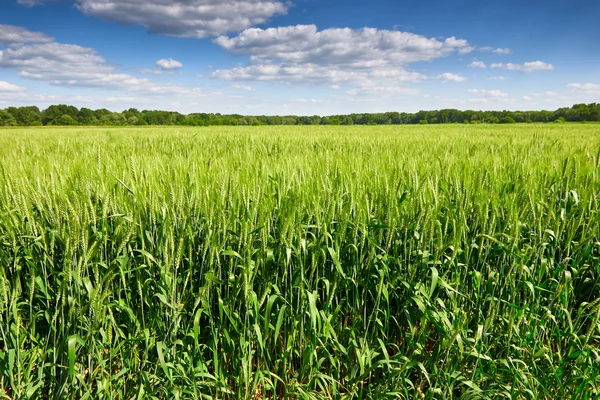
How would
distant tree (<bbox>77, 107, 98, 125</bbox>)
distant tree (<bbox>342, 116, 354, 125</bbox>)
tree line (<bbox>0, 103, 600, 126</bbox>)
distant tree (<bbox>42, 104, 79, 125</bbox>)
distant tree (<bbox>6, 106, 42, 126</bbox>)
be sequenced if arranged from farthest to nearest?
distant tree (<bbox>342, 116, 354, 125</bbox>), distant tree (<bbox>6, 106, 42, 126</bbox>), distant tree (<bbox>42, 104, 79, 125</bbox>), distant tree (<bbox>77, 107, 98, 125</bbox>), tree line (<bbox>0, 103, 600, 126</bbox>)

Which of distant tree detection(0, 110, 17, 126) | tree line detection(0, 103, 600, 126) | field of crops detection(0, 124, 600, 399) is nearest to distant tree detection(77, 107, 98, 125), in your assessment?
tree line detection(0, 103, 600, 126)

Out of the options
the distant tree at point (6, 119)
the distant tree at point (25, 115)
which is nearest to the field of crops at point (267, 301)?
the distant tree at point (6, 119)

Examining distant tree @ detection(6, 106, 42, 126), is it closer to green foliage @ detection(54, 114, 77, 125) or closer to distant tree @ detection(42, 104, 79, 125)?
distant tree @ detection(42, 104, 79, 125)

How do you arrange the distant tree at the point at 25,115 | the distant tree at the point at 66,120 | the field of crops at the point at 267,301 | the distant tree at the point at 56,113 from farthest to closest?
the distant tree at the point at 25,115
the distant tree at the point at 56,113
the distant tree at the point at 66,120
the field of crops at the point at 267,301

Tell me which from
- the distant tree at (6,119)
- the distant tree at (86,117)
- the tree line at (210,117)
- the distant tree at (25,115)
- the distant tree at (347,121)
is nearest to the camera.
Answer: the tree line at (210,117)

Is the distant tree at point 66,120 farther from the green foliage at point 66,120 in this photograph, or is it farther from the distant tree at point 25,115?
the distant tree at point 25,115

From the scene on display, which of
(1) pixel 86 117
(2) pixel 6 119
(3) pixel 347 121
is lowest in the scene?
(3) pixel 347 121

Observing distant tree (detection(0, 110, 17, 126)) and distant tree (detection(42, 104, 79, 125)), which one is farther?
distant tree (detection(42, 104, 79, 125))

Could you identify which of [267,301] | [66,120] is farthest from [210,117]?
[267,301]

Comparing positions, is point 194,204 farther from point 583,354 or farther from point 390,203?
point 583,354

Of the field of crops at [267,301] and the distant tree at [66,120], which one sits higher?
the distant tree at [66,120]

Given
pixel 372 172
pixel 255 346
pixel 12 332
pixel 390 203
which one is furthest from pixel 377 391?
pixel 12 332

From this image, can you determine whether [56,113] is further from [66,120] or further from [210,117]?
[210,117]

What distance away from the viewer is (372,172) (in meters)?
2.11
